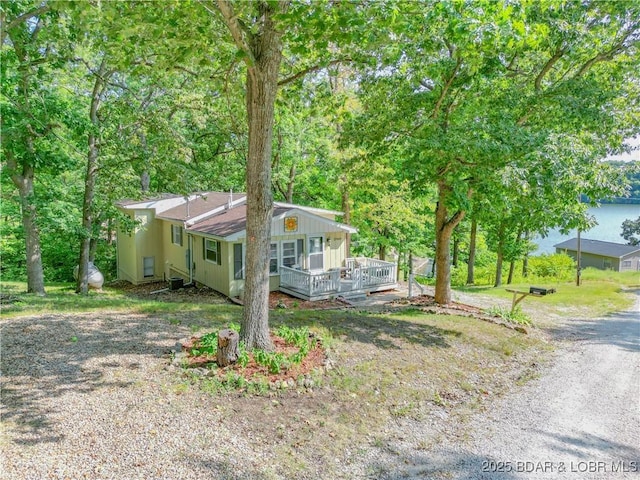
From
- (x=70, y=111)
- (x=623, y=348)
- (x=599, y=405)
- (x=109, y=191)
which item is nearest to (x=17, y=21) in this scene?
(x=70, y=111)

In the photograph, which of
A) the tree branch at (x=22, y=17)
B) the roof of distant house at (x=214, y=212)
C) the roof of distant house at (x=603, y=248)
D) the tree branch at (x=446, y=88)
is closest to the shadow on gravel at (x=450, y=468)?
the tree branch at (x=446, y=88)

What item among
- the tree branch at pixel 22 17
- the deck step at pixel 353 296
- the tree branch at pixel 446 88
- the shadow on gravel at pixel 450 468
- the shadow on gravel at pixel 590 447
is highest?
the tree branch at pixel 22 17

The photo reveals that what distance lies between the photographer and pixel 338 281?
594 inches

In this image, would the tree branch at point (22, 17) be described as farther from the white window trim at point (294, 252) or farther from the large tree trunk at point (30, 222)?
the white window trim at point (294, 252)

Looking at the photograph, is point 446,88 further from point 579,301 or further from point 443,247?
point 579,301

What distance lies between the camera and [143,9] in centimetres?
508

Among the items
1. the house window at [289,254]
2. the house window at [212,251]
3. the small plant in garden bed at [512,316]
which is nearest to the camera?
the small plant in garden bed at [512,316]

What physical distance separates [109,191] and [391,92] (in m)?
9.72

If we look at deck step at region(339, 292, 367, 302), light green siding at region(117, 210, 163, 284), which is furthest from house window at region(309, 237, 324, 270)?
light green siding at region(117, 210, 163, 284)

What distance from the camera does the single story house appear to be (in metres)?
14.6

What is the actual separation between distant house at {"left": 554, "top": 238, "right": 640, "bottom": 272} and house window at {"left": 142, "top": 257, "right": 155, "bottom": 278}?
43.0 m

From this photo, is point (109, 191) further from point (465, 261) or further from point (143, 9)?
point (465, 261)

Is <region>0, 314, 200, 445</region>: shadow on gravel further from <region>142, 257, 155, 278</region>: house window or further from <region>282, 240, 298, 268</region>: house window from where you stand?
<region>142, 257, 155, 278</region>: house window

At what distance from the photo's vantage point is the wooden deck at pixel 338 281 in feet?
47.7
